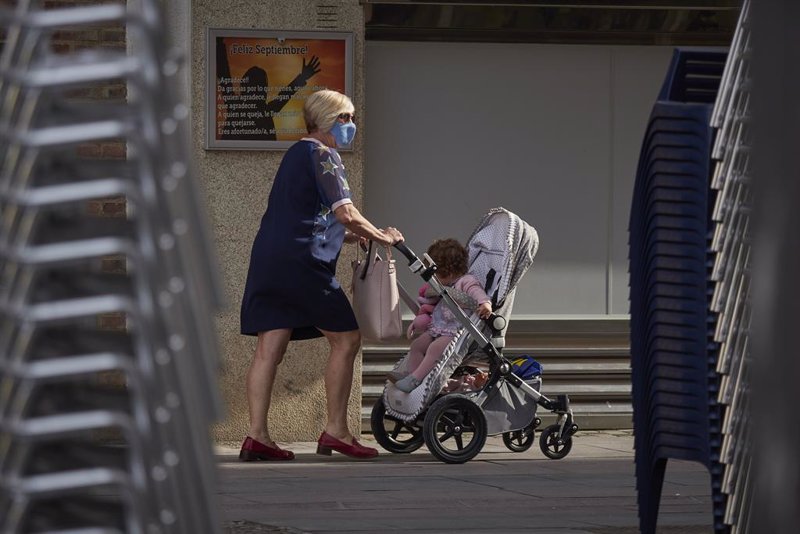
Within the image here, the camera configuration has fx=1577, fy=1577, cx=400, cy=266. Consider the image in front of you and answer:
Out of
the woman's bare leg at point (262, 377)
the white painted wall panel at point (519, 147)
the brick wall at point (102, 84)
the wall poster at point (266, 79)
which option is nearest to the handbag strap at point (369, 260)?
the woman's bare leg at point (262, 377)

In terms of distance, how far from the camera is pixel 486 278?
834 centimetres

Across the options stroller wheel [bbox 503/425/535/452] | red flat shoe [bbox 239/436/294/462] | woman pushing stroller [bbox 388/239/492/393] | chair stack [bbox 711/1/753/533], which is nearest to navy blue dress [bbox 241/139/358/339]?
woman pushing stroller [bbox 388/239/492/393]

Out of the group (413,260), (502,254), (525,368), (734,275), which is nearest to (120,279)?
(734,275)

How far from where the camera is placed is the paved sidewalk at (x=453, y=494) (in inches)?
239

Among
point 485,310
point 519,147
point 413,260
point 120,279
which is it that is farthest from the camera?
point 519,147

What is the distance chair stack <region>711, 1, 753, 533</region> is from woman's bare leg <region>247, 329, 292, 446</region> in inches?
179

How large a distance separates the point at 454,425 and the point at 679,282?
4344 mm

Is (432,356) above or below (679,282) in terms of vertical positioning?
below

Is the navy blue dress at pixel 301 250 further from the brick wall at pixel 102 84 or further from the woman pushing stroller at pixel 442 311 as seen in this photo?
the brick wall at pixel 102 84

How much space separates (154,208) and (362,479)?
5.82m

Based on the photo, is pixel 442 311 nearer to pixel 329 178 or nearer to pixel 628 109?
pixel 329 178

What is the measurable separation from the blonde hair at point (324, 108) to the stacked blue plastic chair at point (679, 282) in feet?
13.3

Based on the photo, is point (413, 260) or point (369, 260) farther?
point (369, 260)

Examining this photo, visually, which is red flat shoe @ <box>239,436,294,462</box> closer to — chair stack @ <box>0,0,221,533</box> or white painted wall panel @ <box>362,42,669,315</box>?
white painted wall panel @ <box>362,42,669,315</box>
